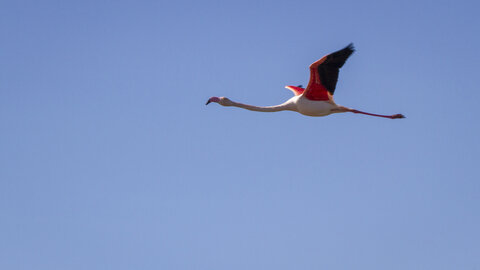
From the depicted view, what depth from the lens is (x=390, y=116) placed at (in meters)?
28.6

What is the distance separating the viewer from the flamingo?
26.2 metres

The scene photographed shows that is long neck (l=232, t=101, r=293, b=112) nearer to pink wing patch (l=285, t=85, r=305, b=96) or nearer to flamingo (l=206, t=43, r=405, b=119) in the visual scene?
flamingo (l=206, t=43, r=405, b=119)

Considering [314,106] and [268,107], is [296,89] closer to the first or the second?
[268,107]

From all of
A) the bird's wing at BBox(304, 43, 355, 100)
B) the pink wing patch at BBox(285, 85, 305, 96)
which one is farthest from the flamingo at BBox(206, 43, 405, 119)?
the pink wing patch at BBox(285, 85, 305, 96)

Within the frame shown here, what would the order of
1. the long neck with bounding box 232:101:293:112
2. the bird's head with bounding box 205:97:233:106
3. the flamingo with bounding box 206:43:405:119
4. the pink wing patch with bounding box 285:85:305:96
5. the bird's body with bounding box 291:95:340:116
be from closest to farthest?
the flamingo with bounding box 206:43:405:119 → the bird's body with bounding box 291:95:340:116 → the long neck with bounding box 232:101:293:112 → the bird's head with bounding box 205:97:233:106 → the pink wing patch with bounding box 285:85:305:96

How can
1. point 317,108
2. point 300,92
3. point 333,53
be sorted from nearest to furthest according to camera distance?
point 333,53 → point 317,108 → point 300,92

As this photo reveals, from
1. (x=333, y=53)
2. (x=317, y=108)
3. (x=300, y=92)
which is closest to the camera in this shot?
(x=333, y=53)

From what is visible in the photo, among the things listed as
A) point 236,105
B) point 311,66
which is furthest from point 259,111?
point 311,66

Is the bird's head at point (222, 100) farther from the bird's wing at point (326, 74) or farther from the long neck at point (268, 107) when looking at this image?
the bird's wing at point (326, 74)

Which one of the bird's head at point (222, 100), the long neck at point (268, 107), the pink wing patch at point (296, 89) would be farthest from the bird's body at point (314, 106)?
the bird's head at point (222, 100)

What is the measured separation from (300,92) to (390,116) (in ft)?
11.2

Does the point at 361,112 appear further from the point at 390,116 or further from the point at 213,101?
the point at 213,101

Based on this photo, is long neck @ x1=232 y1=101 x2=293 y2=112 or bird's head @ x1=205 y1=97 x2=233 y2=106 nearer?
long neck @ x1=232 y1=101 x2=293 y2=112

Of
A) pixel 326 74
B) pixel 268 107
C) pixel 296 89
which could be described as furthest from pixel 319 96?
pixel 296 89
